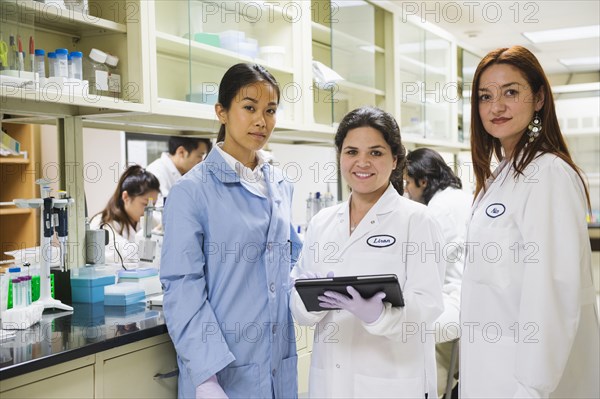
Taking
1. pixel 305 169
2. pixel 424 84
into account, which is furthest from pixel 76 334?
pixel 424 84

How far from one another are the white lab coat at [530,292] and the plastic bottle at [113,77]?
1.26 metres

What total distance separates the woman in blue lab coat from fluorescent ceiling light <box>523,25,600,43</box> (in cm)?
384

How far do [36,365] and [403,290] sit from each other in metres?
0.95

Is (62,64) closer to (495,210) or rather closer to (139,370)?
(139,370)

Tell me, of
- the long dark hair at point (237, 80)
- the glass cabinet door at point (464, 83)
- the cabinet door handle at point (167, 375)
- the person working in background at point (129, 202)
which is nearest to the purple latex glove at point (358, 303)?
the cabinet door handle at point (167, 375)

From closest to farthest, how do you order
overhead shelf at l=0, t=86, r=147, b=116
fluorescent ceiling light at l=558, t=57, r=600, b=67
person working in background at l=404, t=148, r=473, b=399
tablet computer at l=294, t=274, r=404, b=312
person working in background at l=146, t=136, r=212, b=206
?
tablet computer at l=294, t=274, r=404, b=312 → overhead shelf at l=0, t=86, r=147, b=116 → person working in background at l=404, t=148, r=473, b=399 → person working in background at l=146, t=136, r=212, b=206 → fluorescent ceiling light at l=558, t=57, r=600, b=67

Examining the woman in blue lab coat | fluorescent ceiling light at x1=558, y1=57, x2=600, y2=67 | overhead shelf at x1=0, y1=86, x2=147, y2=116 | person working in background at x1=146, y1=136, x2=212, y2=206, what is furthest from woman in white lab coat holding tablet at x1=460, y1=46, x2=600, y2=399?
fluorescent ceiling light at x1=558, y1=57, x2=600, y2=67

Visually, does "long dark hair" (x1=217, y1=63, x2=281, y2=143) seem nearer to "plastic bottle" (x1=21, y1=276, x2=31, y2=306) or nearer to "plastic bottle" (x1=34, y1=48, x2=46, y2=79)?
"plastic bottle" (x1=34, y1=48, x2=46, y2=79)

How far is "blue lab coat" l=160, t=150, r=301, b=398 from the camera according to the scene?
1607 millimetres

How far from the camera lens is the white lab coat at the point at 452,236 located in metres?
2.91

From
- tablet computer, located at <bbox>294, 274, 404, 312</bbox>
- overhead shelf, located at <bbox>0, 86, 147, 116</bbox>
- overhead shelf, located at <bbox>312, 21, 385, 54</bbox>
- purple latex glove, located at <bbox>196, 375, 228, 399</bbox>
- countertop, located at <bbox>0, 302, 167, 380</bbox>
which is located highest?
overhead shelf, located at <bbox>312, 21, 385, 54</bbox>

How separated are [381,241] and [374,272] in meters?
0.09

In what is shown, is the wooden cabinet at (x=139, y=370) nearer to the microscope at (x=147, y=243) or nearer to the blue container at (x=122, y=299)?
the blue container at (x=122, y=299)

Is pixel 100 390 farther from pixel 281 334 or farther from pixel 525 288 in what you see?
pixel 525 288
